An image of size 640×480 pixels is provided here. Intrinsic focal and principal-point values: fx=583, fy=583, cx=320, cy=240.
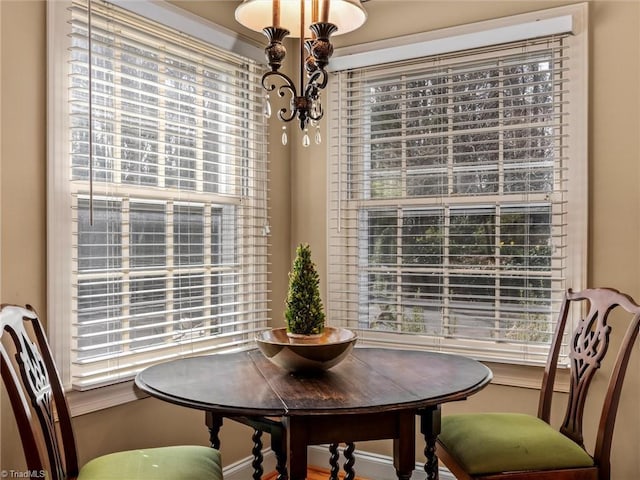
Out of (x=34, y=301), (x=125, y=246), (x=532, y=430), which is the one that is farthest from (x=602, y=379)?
(x=34, y=301)

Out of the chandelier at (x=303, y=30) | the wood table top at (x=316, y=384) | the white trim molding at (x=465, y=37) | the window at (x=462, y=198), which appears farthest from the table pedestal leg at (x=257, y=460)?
the white trim molding at (x=465, y=37)

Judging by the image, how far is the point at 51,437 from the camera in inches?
66.2

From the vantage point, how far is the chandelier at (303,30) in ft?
5.93

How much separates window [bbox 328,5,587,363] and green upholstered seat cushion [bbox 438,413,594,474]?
58 cm

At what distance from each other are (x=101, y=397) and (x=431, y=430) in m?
1.23

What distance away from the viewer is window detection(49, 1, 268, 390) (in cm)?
213

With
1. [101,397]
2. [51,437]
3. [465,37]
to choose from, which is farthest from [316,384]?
[465,37]

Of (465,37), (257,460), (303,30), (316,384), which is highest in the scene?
(465,37)

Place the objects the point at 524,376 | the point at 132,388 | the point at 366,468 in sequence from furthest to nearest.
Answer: the point at 366,468 < the point at 524,376 < the point at 132,388

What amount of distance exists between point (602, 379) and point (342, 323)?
1255mm

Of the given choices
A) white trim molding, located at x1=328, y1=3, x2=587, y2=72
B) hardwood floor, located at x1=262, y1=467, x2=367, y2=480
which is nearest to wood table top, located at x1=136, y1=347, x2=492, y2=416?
hardwood floor, located at x1=262, y1=467, x2=367, y2=480

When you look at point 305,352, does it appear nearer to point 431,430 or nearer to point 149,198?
point 431,430

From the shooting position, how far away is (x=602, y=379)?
2430 mm

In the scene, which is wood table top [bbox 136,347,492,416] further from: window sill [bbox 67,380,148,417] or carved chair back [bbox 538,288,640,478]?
carved chair back [bbox 538,288,640,478]
